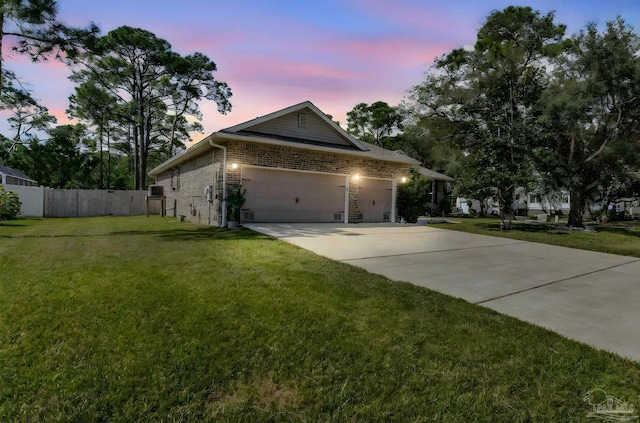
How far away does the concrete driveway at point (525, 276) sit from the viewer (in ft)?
10.8

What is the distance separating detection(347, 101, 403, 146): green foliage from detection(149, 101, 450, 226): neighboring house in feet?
75.7

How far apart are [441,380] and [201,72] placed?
31044 millimetres

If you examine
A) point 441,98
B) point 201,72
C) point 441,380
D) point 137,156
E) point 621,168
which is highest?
point 201,72

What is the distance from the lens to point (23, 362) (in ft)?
7.63

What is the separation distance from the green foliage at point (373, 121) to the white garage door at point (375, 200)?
2358 cm

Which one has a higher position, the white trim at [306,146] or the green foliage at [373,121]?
the green foliage at [373,121]

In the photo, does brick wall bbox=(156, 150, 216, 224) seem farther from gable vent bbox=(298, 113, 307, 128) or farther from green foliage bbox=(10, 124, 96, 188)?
green foliage bbox=(10, 124, 96, 188)

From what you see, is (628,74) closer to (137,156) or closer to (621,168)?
(621,168)

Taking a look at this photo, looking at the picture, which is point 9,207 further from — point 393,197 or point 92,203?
point 393,197

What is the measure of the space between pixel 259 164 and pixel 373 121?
28.6m

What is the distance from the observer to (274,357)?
2451mm

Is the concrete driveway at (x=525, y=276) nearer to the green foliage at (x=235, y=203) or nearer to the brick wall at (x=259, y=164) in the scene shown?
the green foliage at (x=235, y=203)

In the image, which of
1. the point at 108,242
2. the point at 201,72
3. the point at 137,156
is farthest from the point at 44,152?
the point at 108,242

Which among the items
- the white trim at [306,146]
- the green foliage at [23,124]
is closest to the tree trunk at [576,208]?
the white trim at [306,146]
